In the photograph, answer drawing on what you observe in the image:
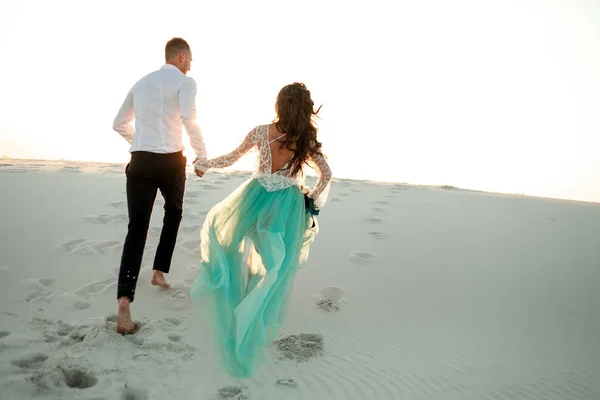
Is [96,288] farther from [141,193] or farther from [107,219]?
[107,219]

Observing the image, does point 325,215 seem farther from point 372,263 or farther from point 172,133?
point 172,133

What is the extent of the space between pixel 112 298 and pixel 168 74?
1.98 m

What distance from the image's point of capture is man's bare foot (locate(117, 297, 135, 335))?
353 cm

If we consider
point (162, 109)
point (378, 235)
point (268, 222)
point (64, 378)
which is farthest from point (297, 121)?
point (378, 235)

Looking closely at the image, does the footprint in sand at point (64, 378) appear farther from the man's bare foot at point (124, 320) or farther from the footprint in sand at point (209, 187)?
the footprint in sand at point (209, 187)

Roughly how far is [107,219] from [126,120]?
291 cm

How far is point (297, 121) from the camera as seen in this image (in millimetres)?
3682

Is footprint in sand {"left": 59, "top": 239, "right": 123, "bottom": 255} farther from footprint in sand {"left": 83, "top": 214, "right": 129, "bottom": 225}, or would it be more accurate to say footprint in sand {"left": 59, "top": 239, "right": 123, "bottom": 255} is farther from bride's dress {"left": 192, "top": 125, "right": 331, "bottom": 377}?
bride's dress {"left": 192, "top": 125, "right": 331, "bottom": 377}

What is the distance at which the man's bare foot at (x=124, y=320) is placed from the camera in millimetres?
3529

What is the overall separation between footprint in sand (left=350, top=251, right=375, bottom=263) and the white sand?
3cm

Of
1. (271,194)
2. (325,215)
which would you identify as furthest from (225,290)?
(325,215)

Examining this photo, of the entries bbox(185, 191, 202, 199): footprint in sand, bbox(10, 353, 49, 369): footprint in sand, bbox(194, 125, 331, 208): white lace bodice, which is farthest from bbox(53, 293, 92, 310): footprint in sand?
bbox(185, 191, 202, 199): footprint in sand

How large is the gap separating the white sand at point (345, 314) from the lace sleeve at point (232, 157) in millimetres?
1222

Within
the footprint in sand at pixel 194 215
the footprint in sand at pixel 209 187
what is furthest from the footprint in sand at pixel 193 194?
the footprint in sand at pixel 194 215
